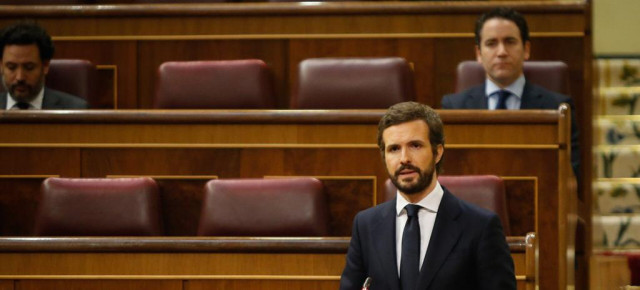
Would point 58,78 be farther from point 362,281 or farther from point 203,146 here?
point 362,281

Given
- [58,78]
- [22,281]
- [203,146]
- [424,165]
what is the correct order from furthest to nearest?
[58,78]
[203,146]
[22,281]
[424,165]

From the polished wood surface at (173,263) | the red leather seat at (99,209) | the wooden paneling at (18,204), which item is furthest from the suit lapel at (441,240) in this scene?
the wooden paneling at (18,204)

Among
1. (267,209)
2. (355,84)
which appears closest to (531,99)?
(355,84)

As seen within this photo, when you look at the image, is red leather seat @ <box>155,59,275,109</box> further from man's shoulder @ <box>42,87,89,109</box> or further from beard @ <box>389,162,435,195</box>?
beard @ <box>389,162,435,195</box>

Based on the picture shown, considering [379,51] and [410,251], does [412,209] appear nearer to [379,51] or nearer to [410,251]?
[410,251]

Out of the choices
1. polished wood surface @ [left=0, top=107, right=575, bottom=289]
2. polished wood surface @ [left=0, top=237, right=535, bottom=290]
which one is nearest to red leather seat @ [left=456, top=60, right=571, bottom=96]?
polished wood surface @ [left=0, top=107, right=575, bottom=289]

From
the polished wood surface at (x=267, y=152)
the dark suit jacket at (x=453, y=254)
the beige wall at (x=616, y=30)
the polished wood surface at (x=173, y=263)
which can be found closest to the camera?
the dark suit jacket at (x=453, y=254)

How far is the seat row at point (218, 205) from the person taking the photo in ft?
2.60

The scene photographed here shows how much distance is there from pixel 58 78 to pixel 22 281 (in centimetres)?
36

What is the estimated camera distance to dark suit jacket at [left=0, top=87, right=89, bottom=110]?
993mm

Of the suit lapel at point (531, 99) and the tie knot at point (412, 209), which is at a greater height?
the suit lapel at point (531, 99)

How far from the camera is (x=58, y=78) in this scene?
105cm

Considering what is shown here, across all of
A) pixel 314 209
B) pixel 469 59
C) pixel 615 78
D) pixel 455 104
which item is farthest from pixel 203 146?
pixel 615 78

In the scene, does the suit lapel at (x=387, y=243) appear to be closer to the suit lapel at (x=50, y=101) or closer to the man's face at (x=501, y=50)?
the man's face at (x=501, y=50)
